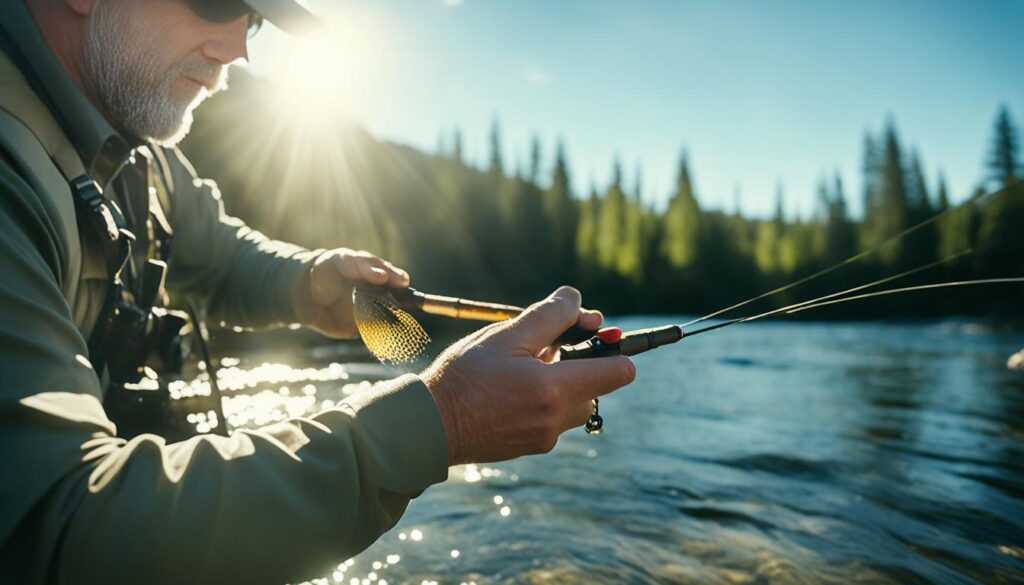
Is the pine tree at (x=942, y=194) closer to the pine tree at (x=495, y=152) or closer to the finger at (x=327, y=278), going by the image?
the pine tree at (x=495, y=152)

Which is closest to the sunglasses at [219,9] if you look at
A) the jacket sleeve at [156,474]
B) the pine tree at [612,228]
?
the jacket sleeve at [156,474]

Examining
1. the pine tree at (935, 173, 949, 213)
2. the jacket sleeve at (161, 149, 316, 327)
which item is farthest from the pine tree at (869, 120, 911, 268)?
the jacket sleeve at (161, 149, 316, 327)

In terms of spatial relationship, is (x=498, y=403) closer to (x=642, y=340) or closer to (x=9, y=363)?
(x=642, y=340)

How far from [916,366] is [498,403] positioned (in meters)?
19.8

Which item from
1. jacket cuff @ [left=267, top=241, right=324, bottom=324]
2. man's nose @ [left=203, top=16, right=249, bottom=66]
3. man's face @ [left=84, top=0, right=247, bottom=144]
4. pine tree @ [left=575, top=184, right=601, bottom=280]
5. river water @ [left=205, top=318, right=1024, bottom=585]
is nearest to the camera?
man's face @ [left=84, top=0, right=247, bottom=144]

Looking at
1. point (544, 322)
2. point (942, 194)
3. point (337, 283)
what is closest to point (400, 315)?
point (337, 283)

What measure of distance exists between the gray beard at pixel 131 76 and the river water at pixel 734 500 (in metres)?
2.67

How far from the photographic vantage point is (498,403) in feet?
5.14

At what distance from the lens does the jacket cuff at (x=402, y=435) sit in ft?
4.79

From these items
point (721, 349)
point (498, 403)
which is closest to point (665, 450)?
point (498, 403)

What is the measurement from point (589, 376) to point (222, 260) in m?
2.91

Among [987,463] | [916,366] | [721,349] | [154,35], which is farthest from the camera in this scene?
[721,349]

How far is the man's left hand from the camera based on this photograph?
2752 mm

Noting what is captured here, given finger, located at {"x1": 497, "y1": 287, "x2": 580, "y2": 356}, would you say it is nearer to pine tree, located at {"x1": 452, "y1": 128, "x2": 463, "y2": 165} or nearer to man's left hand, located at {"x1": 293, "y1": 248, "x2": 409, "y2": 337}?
man's left hand, located at {"x1": 293, "y1": 248, "x2": 409, "y2": 337}
